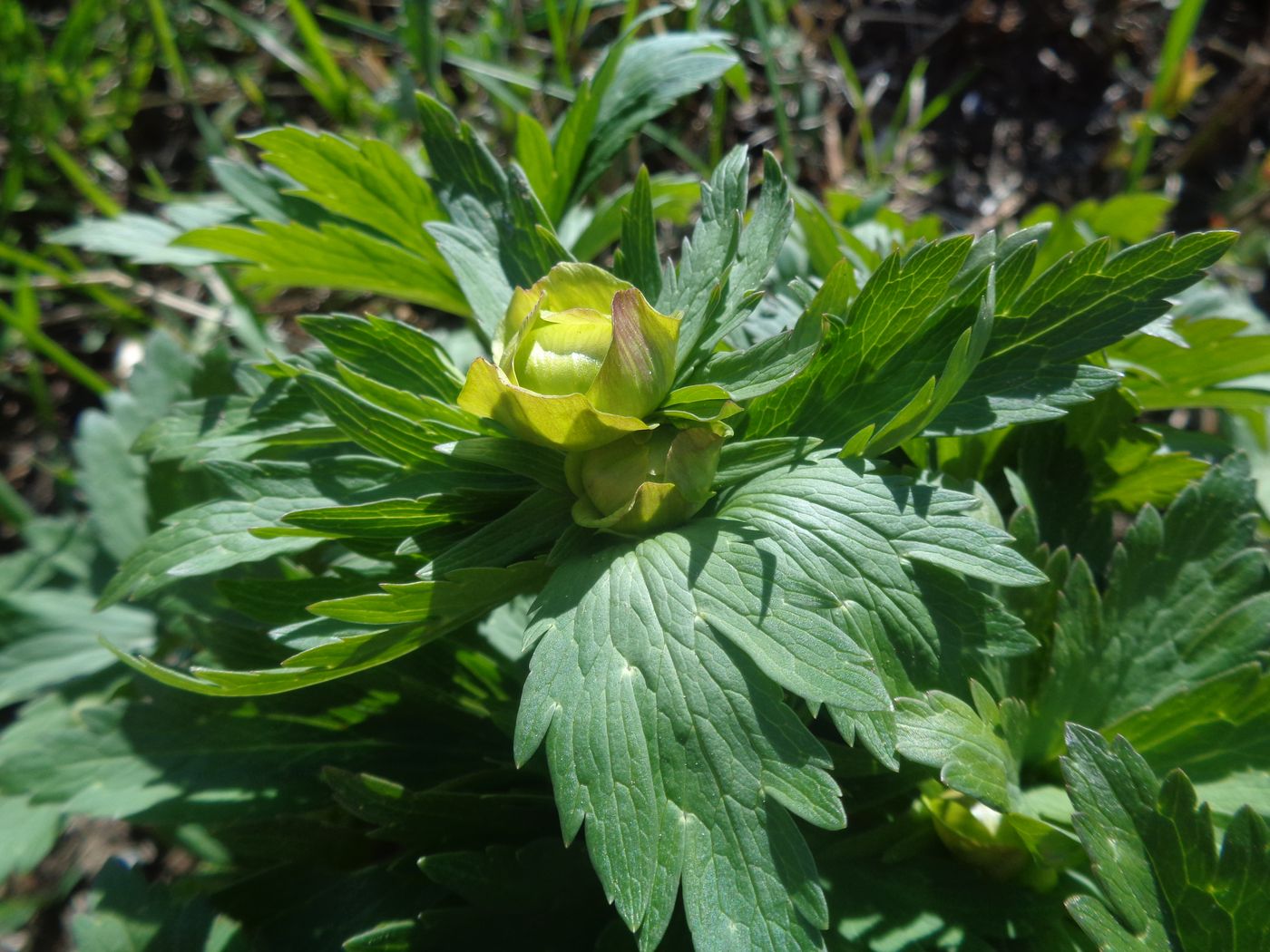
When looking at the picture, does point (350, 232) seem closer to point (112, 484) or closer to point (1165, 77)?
point (112, 484)

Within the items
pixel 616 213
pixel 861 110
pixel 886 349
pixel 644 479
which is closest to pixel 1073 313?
pixel 886 349

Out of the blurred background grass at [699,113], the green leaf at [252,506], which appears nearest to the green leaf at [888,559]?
the green leaf at [252,506]

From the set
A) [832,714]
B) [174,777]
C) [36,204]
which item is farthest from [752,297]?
[36,204]

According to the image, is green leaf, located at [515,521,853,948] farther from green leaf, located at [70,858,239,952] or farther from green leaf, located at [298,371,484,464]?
green leaf, located at [70,858,239,952]

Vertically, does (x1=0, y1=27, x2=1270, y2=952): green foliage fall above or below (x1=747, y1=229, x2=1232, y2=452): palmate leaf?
below

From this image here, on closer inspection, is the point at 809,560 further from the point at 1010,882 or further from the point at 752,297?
the point at 1010,882

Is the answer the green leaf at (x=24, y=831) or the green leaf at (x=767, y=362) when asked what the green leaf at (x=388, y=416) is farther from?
the green leaf at (x=24, y=831)

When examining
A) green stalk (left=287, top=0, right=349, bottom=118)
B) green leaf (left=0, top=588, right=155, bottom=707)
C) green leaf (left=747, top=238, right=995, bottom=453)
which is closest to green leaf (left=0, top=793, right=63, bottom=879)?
green leaf (left=0, top=588, right=155, bottom=707)
